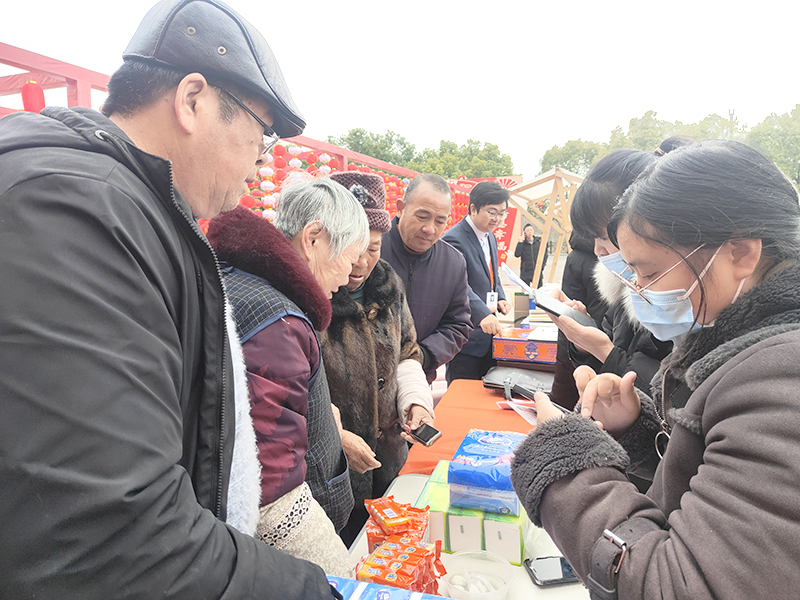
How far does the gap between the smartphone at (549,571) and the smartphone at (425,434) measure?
0.71m

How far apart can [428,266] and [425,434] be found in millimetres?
1424

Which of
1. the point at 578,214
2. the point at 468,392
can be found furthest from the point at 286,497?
the point at 468,392

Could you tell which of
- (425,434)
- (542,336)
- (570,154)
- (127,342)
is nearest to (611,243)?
(425,434)

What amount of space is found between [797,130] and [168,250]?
45.1ft

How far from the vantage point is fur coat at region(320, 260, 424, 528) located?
6.41 feet

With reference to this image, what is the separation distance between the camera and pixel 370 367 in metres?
1.98

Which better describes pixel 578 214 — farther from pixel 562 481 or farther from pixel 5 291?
pixel 5 291

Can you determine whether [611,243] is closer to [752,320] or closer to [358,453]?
[752,320]

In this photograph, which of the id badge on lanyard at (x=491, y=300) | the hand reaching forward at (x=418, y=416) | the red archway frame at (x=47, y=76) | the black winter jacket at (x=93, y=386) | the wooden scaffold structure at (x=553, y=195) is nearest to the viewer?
the black winter jacket at (x=93, y=386)

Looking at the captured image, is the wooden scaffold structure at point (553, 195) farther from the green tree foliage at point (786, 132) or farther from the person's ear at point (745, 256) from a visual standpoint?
the person's ear at point (745, 256)

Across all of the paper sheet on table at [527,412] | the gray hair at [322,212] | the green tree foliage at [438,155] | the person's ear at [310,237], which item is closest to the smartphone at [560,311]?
the paper sheet on table at [527,412]

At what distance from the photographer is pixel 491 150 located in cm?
4138

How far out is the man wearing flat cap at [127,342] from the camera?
1.57 ft

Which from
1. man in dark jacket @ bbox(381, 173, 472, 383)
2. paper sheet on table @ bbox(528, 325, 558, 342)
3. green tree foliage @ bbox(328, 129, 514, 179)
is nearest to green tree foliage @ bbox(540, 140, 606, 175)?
green tree foliage @ bbox(328, 129, 514, 179)
